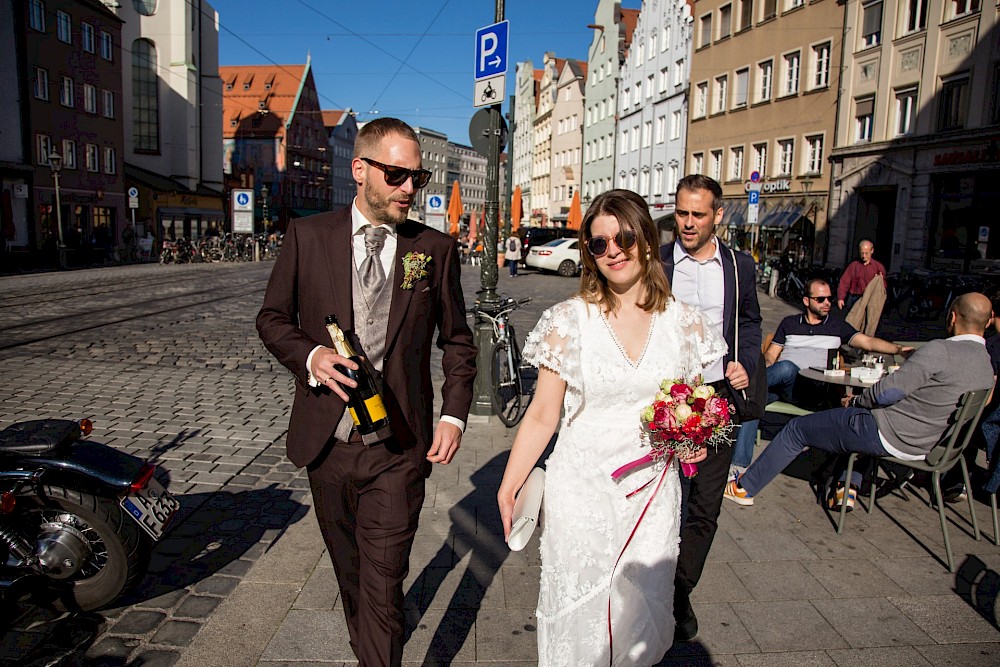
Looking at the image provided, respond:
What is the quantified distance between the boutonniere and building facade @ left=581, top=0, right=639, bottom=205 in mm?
55574

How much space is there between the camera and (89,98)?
38.7 metres

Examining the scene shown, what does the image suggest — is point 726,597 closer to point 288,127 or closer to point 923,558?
point 923,558

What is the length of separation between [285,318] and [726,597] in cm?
266

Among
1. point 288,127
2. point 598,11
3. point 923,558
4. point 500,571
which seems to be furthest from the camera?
point 288,127

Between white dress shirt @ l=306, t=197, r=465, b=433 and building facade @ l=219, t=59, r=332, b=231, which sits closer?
white dress shirt @ l=306, t=197, r=465, b=433

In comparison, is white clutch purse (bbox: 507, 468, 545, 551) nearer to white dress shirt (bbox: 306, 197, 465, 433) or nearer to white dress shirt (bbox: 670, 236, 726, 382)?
white dress shirt (bbox: 306, 197, 465, 433)

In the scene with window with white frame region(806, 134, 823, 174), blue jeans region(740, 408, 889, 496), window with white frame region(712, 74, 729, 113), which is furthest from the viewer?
window with white frame region(712, 74, 729, 113)

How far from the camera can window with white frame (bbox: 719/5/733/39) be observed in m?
37.2

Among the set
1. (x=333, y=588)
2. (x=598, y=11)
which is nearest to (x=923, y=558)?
(x=333, y=588)

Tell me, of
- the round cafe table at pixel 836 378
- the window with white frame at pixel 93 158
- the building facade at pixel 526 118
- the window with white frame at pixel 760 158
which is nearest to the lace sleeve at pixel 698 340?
the round cafe table at pixel 836 378

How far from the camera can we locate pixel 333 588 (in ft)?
12.6

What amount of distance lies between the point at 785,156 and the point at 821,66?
395 centimetres

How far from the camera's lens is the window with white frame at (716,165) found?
38562 millimetres

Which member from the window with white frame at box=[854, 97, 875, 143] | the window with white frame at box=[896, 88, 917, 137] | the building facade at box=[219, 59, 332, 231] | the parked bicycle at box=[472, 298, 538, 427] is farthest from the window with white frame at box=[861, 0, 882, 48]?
the building facade at box=[219, 59, 332, 231]
